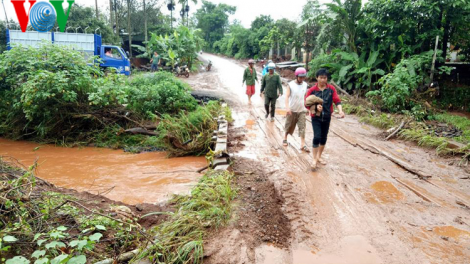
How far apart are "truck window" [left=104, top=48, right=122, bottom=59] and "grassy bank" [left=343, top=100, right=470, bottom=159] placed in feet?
42.0

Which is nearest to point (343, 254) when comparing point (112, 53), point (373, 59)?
point (373, 59)

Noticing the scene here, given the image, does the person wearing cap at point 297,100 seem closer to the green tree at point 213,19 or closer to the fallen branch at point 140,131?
the fallen branch at point 140,131

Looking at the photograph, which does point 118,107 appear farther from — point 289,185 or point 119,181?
point 289,185

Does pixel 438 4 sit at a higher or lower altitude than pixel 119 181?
higher

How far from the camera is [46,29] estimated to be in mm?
16953

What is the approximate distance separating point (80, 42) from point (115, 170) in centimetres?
1205

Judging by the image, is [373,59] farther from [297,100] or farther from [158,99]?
[158,99]

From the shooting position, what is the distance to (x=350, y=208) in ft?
12.9

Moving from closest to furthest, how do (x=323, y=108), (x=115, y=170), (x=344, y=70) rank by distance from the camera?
1. (x=323, y=108)
2. (x=115, y=170)
3. (x=344, y=70)

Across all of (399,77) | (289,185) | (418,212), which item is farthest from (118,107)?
(399,77)

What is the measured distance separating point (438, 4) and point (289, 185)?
9.64 meters

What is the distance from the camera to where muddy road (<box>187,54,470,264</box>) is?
10.0ft

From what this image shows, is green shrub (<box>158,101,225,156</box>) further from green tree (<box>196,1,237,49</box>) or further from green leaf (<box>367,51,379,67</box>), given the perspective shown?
green tree (<box>196,1,237,49</box>)

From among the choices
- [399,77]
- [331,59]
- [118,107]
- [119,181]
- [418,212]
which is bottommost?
[119,181]
